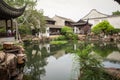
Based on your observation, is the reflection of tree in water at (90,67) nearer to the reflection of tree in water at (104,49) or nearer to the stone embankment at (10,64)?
the stone embankment at (10,64)

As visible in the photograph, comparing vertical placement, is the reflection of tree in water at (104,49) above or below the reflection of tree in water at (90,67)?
below

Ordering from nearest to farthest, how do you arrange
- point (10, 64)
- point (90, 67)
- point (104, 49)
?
point (10, 64)
point (90, 67)
point (104, 49)

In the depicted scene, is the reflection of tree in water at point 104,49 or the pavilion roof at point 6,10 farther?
the reflection of tree in water at point 104,49

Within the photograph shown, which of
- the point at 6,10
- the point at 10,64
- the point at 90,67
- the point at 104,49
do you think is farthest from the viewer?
the point at 104,49

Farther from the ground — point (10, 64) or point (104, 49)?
point (10, 64)

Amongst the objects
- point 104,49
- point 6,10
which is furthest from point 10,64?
point 104,49

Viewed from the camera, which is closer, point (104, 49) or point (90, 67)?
point (90, 67)

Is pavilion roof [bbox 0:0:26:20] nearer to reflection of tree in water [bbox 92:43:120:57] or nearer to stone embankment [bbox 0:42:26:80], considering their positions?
stone embankment [bbox 0:42:26:80]

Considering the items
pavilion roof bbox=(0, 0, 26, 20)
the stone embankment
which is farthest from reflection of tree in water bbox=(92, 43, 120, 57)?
the stone embankment

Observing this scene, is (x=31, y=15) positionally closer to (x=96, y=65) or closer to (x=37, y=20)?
(x=37, y=20)

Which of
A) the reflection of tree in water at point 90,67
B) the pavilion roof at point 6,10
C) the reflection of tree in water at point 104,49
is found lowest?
the reflection of tree in water at point 104,49

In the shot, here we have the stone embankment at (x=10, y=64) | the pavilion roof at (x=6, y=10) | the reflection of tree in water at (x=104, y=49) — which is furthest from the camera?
the reflection of tree in water at (x=104, y=49)

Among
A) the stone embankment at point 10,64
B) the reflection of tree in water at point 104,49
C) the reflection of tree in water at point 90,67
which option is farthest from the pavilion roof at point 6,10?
the reflection of tree in water at point 104,49

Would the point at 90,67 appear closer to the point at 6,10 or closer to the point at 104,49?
the point at 6,10
